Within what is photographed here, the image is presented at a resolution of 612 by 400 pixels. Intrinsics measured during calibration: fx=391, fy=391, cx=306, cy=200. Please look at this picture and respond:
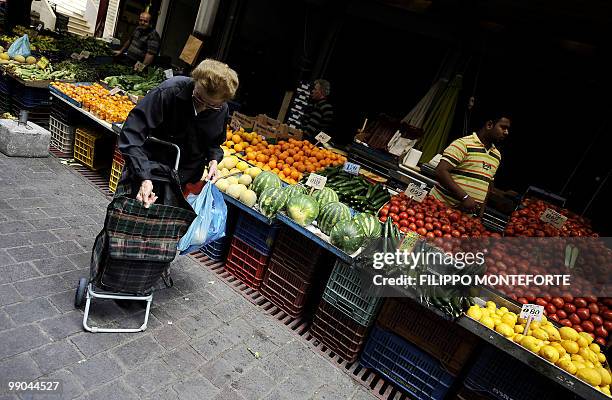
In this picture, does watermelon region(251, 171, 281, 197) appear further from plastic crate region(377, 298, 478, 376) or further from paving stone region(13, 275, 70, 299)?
paving stone region(13, 275, 70, 299)

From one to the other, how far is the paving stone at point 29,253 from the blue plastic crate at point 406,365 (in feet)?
10.5

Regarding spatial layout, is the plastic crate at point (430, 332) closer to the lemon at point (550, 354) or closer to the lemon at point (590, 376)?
the lemon at point (550, 354)

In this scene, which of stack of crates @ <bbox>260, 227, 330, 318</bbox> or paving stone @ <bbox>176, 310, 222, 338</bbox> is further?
stack of crates @ <bbox>260, 227, 330, 318</bbox>

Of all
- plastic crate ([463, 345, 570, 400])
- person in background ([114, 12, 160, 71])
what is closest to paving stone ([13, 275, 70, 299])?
plastic crate ([463, 345, 570, 400])

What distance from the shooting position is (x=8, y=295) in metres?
3.09

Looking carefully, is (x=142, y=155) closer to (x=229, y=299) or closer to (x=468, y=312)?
(x=229, y=299)

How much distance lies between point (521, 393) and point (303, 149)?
13.5 ft

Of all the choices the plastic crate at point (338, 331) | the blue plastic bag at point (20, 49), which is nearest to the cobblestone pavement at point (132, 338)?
the plastic crate at point (338, 331)

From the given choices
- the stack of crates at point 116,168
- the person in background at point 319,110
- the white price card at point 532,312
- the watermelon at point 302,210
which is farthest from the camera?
the person in background at point 319,110

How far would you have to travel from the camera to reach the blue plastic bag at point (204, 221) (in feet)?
11.2

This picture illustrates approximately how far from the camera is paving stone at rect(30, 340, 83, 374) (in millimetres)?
2631

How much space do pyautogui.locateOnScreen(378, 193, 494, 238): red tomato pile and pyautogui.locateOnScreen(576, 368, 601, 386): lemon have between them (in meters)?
1.35

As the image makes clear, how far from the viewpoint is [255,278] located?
4.35 m

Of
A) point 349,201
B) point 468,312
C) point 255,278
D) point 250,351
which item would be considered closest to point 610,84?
point 349,201
